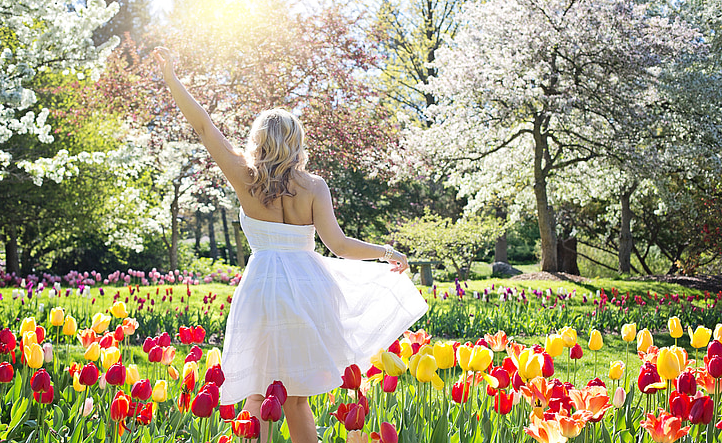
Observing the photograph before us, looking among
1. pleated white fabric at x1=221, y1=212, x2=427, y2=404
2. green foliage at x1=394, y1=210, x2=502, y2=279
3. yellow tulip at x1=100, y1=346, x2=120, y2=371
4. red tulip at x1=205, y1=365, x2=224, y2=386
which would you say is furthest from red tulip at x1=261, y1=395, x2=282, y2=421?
green foliage at x1=394, y1=210, x2=502, y2=279

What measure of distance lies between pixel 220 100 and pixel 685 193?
976cm

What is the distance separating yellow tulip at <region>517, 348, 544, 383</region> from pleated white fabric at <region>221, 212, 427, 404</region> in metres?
0.66

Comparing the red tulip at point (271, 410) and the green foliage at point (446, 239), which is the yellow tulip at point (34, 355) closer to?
the red tulip at point (271, 410)

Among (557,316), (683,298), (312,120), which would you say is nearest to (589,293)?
(683,298)

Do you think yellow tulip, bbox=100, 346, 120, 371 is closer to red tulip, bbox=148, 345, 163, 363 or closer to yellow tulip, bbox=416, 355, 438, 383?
red tulip, bbox=148, 345, 163, 363

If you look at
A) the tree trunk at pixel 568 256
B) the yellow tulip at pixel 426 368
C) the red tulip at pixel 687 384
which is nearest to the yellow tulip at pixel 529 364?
the yellow tulip at pixel 426 368

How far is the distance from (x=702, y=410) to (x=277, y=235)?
1.71 metres

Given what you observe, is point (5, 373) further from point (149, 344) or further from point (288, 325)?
point (288, 325)

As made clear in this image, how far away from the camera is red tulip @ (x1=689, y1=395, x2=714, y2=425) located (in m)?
2.02

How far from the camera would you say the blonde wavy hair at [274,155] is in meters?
2.49

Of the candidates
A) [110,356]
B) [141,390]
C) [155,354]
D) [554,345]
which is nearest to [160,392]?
[141,390]

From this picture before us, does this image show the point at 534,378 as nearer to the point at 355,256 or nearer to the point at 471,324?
the point at 355,256

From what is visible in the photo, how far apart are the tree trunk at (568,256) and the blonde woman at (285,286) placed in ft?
48.9

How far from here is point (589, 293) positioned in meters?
9.11
